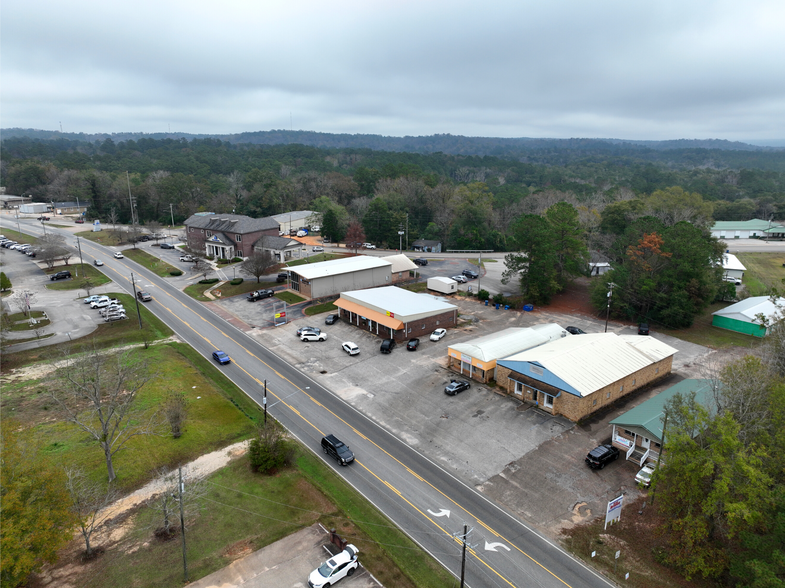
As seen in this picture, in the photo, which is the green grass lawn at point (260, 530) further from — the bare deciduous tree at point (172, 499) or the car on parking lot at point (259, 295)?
the car on parking lot at point (259, 295)

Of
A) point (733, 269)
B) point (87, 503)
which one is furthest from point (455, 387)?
point (733, 269)

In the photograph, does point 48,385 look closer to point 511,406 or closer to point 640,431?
point 511,406

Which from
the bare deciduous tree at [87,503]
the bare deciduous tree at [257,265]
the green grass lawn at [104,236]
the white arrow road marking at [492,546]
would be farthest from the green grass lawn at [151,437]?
the green grass lawn at [104,236]

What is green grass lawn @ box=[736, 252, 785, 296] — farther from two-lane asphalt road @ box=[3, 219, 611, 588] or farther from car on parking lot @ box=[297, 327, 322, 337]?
car on parking lot @ box=[297, 327, 322, 337]

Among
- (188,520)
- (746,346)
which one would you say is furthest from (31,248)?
(746,346)

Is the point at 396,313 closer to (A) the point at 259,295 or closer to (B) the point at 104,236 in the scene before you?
(A) the point at 259,295

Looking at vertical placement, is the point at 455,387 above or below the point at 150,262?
below
